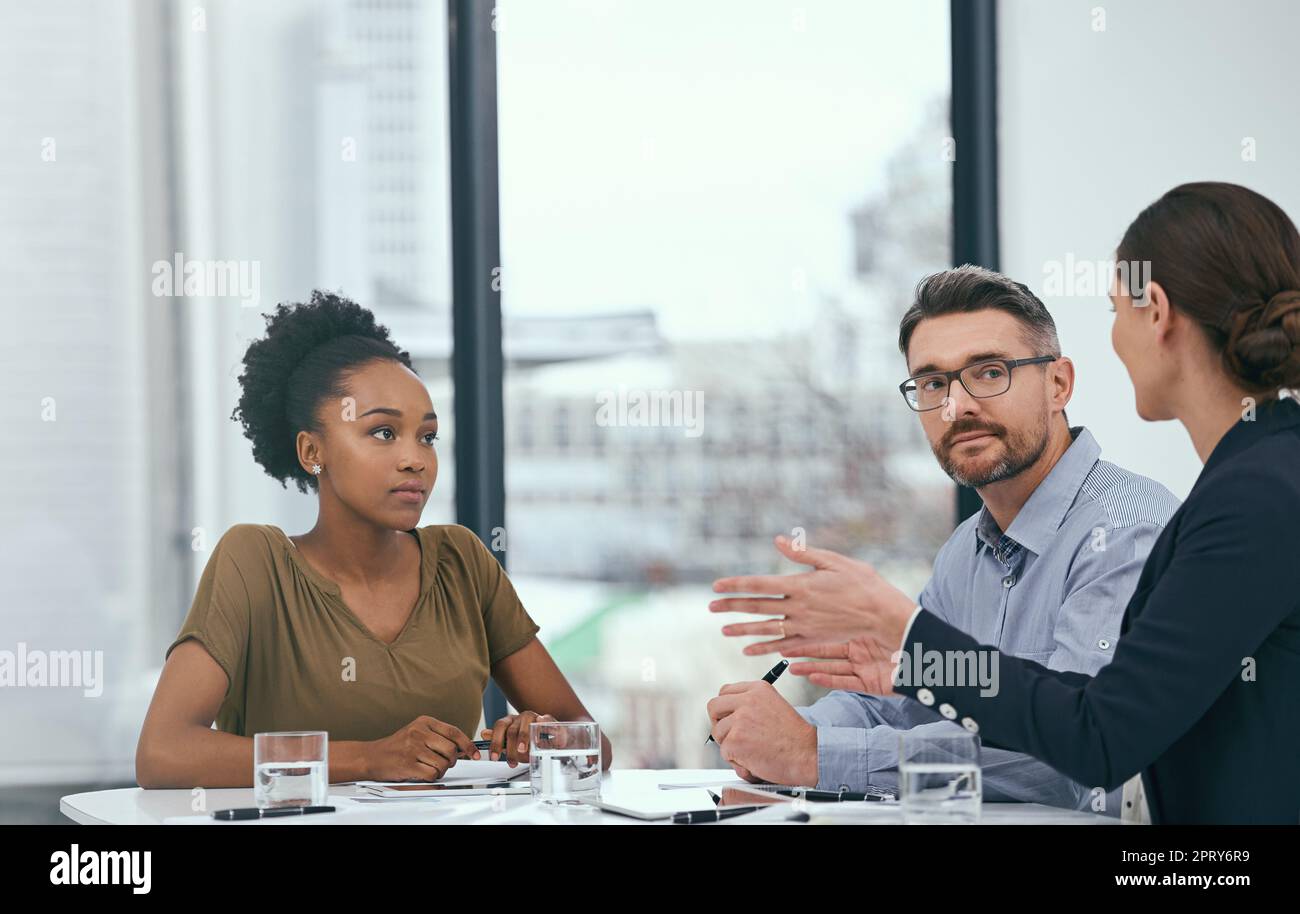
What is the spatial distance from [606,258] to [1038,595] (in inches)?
68.0

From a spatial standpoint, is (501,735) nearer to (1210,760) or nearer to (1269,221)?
(1210,760)

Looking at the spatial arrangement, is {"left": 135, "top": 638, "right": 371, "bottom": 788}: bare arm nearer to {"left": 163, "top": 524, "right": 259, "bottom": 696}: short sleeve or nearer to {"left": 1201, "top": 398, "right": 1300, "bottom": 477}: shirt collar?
{"left": 163, "top": 524, "right": 259, "bottom": 696}: short sleeve

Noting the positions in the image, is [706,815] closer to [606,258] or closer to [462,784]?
[462,784]

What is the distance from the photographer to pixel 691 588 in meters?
3.50

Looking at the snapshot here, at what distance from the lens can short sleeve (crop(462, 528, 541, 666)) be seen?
2.59 m

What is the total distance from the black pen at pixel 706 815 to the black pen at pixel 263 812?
0.49m

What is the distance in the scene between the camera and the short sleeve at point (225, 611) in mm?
2180

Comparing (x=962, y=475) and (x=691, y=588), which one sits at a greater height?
(x=962, y=475)

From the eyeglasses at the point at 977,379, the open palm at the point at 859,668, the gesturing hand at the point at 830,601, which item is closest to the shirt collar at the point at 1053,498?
the eyeglasses at the point at 977,379

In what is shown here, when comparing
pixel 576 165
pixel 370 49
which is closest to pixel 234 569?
pixel 576 165

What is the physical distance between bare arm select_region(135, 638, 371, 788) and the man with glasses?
0.62 metres

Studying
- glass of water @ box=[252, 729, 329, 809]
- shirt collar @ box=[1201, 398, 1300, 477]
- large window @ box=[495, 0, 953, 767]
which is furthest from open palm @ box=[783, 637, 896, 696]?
large window @ box=[495, 0, 953, 767]

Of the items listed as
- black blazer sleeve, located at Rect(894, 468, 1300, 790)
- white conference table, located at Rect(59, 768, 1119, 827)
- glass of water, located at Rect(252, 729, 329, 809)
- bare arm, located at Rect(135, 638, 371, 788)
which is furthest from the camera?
bare arm, located at Rect(135, 638, 371, 788)
